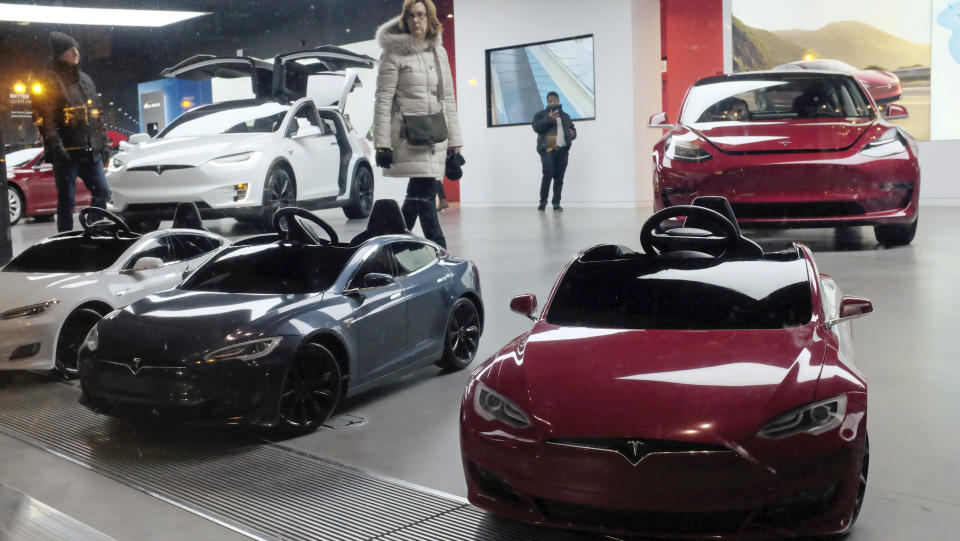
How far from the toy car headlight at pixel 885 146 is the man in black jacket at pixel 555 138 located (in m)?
7.13

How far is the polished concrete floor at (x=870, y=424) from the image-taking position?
2982 millimetres

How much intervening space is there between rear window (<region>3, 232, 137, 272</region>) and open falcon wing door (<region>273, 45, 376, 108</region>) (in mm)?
1959

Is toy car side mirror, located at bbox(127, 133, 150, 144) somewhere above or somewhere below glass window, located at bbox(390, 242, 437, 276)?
above

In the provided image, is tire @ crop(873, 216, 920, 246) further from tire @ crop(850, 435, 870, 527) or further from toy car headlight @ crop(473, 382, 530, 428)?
toy car headlight @ crop(473, 382, 530, 428)

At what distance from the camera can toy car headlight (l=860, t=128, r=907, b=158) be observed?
6.97 m

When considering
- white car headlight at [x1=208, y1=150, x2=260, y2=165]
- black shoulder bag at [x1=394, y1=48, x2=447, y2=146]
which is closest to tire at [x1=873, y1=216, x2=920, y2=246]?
black shoulder bag at [x1=394, y1=48, x2=447, y2=146]

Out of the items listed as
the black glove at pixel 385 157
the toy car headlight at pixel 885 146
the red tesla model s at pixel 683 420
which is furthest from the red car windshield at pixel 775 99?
the red tesla model s at pixel 683 420

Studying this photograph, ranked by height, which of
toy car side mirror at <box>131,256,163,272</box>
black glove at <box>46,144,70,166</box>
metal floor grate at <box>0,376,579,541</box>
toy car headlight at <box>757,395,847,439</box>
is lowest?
metal floor grate at <box>0,376,579,541</box>

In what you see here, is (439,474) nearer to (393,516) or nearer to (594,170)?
(393,516)

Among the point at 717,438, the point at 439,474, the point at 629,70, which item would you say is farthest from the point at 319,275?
the point at 629,70

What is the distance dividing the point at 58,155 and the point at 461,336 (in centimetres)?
355

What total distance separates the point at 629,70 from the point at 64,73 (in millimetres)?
9310

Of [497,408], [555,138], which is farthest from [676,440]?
[555,138]

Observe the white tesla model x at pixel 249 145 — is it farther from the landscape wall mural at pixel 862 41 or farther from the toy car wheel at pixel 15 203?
the landscape wall mural at pixel 862 41
